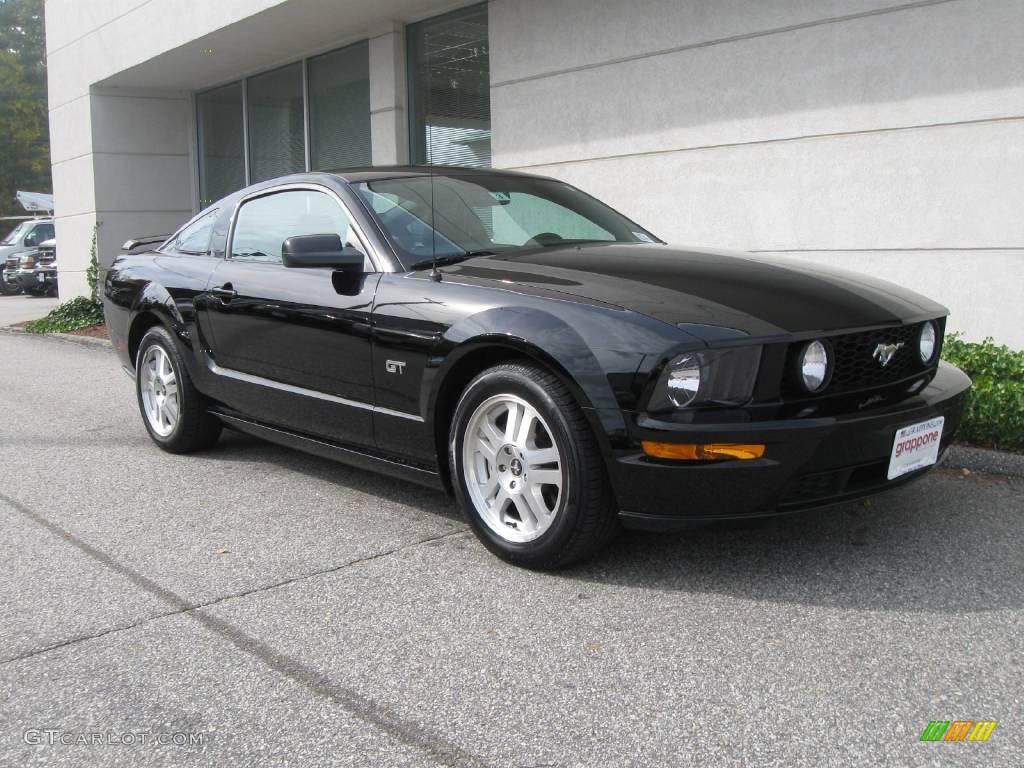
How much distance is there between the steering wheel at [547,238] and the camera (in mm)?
4591

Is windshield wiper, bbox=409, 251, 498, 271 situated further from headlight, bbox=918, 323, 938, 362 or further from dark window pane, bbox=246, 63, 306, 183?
dark window pane, bbox=246, 63, 306, 183

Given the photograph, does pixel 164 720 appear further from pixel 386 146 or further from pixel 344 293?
pixel 386 146

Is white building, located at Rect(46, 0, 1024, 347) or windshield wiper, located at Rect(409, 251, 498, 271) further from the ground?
white building, located at Rect(46, 0, 1024, 347)

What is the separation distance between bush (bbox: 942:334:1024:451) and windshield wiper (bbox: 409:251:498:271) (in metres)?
2.78

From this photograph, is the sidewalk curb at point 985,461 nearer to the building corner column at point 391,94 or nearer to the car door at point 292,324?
the car door at point 292,324

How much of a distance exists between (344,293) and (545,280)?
1001 mm

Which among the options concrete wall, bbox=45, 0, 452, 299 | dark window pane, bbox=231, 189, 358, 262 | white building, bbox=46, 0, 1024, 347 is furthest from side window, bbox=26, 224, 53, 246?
dark window pane, bbox=231, 189, 358, 262

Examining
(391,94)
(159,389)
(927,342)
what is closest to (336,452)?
(159,389)

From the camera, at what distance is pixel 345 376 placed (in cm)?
434

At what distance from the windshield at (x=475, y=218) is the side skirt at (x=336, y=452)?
84 centimetres

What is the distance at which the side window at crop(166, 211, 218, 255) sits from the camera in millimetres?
5598

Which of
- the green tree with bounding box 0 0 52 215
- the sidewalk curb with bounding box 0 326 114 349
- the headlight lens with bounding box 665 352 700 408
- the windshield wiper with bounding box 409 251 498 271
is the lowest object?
the sidewalk curb with bounding box 0 326 114 349

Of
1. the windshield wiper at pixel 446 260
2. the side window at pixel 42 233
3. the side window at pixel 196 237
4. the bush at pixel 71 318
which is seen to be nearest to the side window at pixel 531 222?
the windshield wiper at pixel 446 260

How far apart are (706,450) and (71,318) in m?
13.7
